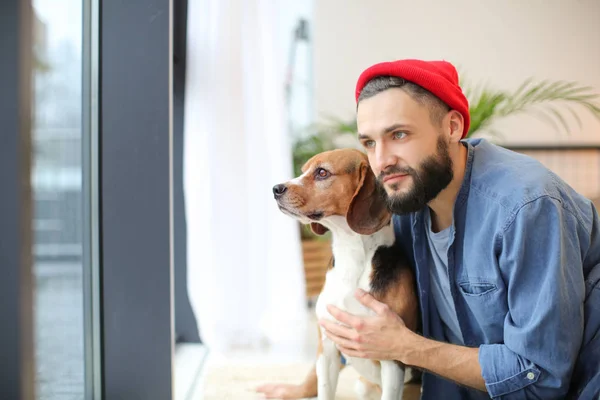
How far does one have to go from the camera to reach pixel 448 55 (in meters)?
2.98

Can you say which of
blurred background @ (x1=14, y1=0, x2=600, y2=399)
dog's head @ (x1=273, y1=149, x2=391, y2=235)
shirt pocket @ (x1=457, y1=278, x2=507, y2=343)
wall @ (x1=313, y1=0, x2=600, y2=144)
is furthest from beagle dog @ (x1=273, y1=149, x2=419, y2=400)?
wall @ (x1=313, y1=0, x2=600, y2=144)

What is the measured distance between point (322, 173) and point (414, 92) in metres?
0.34

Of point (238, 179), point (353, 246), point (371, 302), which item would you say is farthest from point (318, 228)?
point (238, 179)

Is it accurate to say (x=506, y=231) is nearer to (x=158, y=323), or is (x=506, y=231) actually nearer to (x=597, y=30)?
(x=158, y=323)

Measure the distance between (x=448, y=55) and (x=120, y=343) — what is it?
8.31 feet

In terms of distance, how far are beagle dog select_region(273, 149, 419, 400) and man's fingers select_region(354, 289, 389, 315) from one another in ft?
0.07

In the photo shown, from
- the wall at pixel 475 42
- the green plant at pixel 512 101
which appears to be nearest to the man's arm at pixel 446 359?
the green plant at pixel 512 101

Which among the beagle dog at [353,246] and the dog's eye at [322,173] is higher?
the dog's eye at [322,173]

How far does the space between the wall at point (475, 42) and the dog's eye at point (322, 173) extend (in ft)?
6.38

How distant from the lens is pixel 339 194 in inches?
51.4

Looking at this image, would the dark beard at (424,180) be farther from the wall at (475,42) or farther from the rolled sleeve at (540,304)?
the wall at (475,42)

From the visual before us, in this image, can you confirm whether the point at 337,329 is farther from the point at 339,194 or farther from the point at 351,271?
the point at 339,194

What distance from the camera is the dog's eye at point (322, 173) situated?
4.38 ft

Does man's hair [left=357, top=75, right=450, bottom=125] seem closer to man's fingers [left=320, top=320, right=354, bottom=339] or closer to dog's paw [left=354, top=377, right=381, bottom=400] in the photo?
man's fingers [left=320, top=320, right=354, bottom=339]
